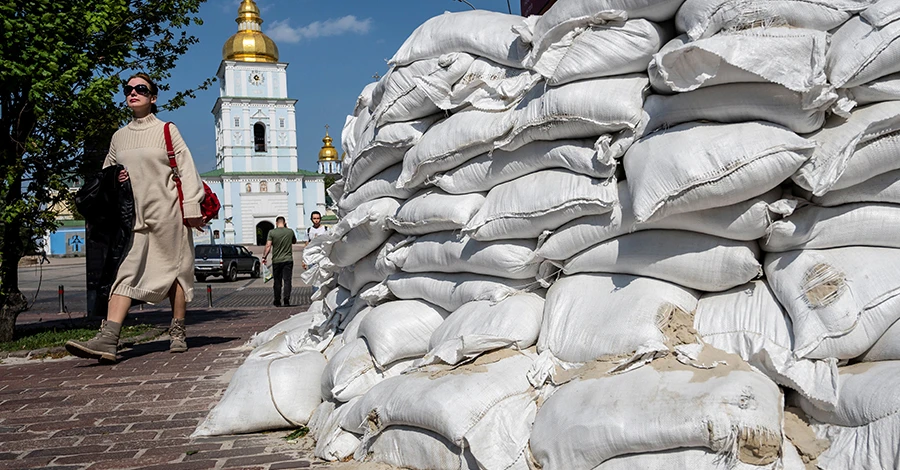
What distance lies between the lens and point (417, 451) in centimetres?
252

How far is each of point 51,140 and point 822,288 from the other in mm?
6944

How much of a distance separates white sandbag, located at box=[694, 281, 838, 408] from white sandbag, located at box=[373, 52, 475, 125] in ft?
4.89

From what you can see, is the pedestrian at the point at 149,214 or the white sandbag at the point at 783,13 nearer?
the white sandbag at the point at 783,13

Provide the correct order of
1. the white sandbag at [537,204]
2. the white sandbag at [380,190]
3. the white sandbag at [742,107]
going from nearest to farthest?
the white sandbag at [742,107], the white sandbag at [537,204], the white sandbag at [380,190]

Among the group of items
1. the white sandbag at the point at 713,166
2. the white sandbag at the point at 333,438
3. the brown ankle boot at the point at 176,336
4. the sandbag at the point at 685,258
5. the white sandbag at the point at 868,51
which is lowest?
the white sandbag at the point at 333,438

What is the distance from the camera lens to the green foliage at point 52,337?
627 centimetres

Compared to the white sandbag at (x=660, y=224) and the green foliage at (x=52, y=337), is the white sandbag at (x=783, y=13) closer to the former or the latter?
the white sandbag at (x=660, y=224)

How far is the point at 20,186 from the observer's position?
22.9 ft

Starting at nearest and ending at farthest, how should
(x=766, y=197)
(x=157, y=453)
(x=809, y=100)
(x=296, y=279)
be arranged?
1. (x=809, y=100)
2. (x=766, y=197)
3. (x=157, y=453)
4. (x=296, y=279)

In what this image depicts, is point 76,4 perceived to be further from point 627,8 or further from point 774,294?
point 774,294

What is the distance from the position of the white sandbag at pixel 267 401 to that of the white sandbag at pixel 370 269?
22.0 inches

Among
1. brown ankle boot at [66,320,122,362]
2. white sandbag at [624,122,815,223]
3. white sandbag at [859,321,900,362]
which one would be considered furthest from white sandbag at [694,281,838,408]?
brown ankle boot at [66,320,122,362]

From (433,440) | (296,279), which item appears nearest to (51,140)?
(433,440)

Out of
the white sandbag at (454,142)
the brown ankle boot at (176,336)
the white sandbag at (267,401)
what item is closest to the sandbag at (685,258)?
the white sandbag at (454,142)
